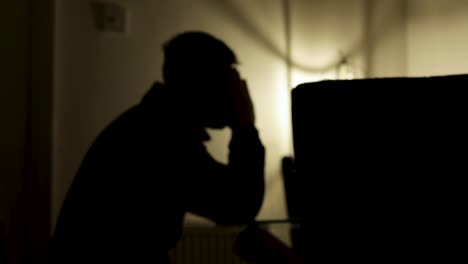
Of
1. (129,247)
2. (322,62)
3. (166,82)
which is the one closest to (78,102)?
(166,82)

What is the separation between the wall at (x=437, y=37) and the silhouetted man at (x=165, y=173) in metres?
0.60

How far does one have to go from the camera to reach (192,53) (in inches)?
48.4

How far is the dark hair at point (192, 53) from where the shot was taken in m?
1.20

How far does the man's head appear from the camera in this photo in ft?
3.82

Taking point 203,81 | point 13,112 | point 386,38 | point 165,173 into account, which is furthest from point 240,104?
point 13,112

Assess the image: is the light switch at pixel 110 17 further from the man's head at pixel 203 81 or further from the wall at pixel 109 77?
the man's head at pixel 203 81

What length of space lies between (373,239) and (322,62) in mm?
885

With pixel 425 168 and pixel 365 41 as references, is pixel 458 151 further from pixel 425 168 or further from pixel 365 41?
pixel 365 41

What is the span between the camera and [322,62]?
142 centimetres

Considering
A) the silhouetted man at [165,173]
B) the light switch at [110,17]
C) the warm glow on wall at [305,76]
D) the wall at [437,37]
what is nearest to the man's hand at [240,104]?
the silhouetted man at [165,173]

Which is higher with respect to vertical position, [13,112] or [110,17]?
[110,17]

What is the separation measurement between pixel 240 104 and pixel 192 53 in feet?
0.65

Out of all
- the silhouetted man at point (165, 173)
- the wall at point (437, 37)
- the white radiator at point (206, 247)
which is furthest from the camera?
the wall at point (437, 37)

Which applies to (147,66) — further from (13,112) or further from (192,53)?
(13,112)
